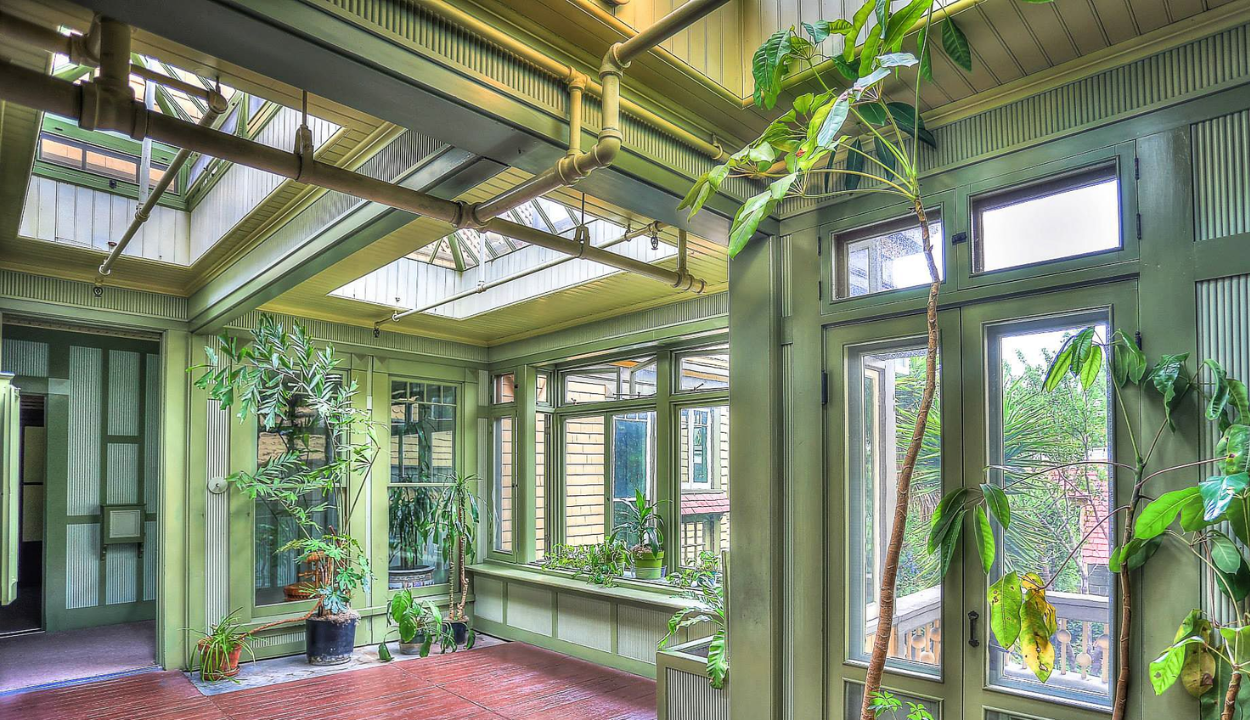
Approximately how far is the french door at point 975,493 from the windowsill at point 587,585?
2.60m

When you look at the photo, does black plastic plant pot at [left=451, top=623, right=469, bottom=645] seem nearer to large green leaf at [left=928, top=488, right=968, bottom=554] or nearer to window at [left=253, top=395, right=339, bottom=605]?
window at [left=253, top=395, right=339, bottom=605]

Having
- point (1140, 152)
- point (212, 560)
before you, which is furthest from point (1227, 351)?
point (212, 560)

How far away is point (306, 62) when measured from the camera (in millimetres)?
2047

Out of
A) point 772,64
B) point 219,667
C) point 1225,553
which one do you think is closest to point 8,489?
point 219,667

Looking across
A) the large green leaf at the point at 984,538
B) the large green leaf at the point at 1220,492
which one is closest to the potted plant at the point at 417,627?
the large green leaf at the point at 984,538

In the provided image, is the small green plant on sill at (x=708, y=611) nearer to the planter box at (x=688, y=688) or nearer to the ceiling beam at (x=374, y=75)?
the planter box at (x=688, y=688)

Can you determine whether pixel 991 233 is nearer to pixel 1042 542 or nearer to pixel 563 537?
pixel 1042 542

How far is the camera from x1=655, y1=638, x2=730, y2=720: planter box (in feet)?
12.1

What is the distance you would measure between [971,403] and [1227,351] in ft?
2.57

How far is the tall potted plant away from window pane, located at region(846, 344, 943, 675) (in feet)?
14.2

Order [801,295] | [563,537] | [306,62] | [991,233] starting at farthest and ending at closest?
[563,537], [801,295], [991,233], [306,62]

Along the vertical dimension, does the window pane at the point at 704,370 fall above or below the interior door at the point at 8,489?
above

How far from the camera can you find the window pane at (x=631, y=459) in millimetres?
6461

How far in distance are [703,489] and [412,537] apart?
9.74 ft
